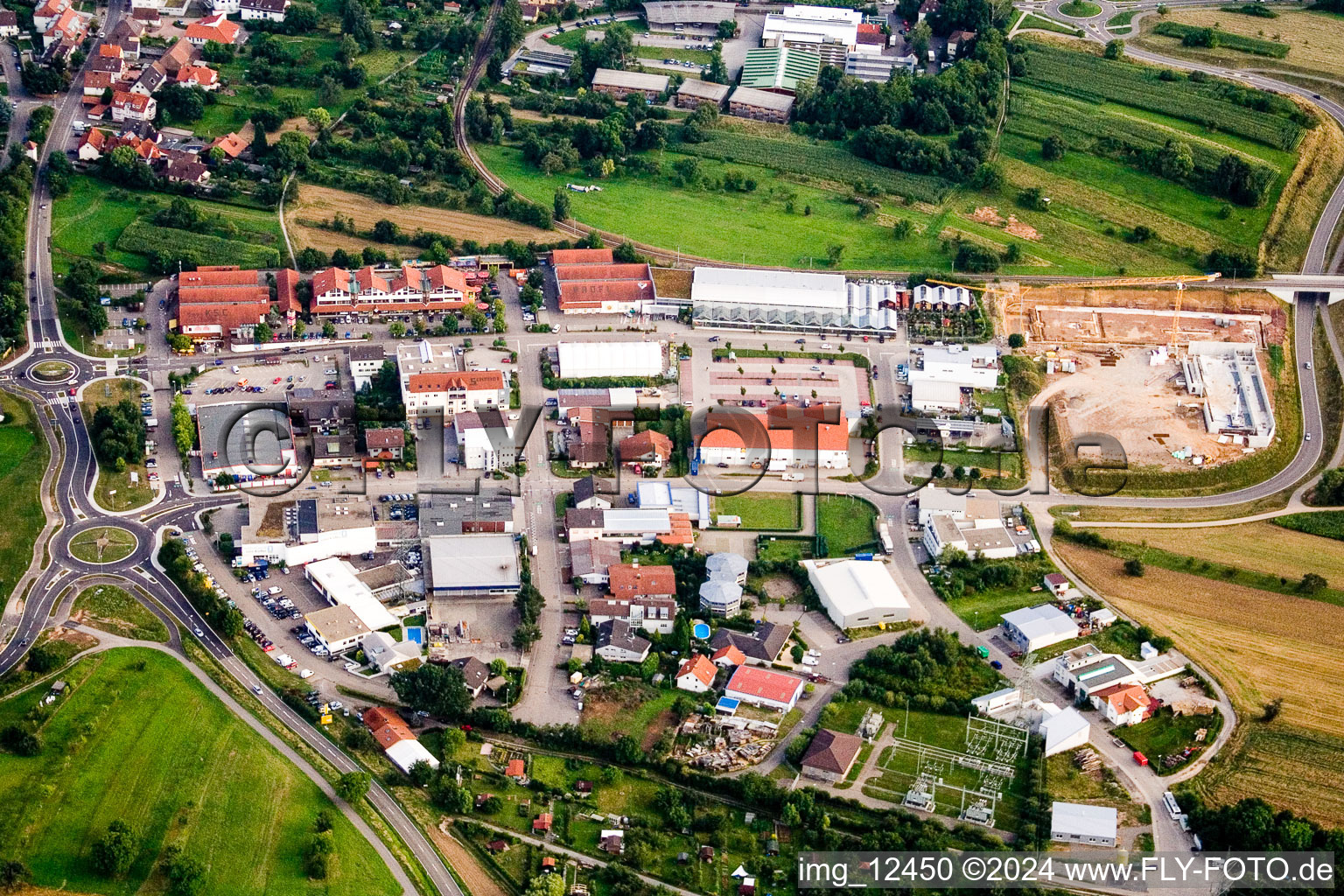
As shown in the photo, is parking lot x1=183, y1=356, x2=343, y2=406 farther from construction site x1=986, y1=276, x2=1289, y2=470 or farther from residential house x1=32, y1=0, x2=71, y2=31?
residential house x1=32, y1=0, x2=71, y2=31

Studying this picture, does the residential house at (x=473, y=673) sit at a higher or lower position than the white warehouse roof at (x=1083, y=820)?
higher

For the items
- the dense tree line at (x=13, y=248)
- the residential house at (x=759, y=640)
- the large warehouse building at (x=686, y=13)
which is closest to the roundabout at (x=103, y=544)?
the dense tree line at (x=13, y=248)

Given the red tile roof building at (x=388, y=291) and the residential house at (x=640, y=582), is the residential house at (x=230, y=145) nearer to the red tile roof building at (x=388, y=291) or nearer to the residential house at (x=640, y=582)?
the red tile roof building at (x=388, y=291)

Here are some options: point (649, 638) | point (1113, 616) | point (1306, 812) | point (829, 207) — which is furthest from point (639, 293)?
point (1306, 812)

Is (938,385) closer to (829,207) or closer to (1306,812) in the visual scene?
(829,207)

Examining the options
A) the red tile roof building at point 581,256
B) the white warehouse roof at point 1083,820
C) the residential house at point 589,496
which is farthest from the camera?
the red tile roof building at point 581,256

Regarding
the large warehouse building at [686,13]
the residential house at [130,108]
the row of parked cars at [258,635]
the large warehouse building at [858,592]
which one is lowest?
the row of parked cars at [258,635]

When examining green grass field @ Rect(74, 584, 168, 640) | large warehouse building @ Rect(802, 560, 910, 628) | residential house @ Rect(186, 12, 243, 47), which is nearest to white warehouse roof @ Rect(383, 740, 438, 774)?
green grass field @ Rect(74, 584, 168, 640)
